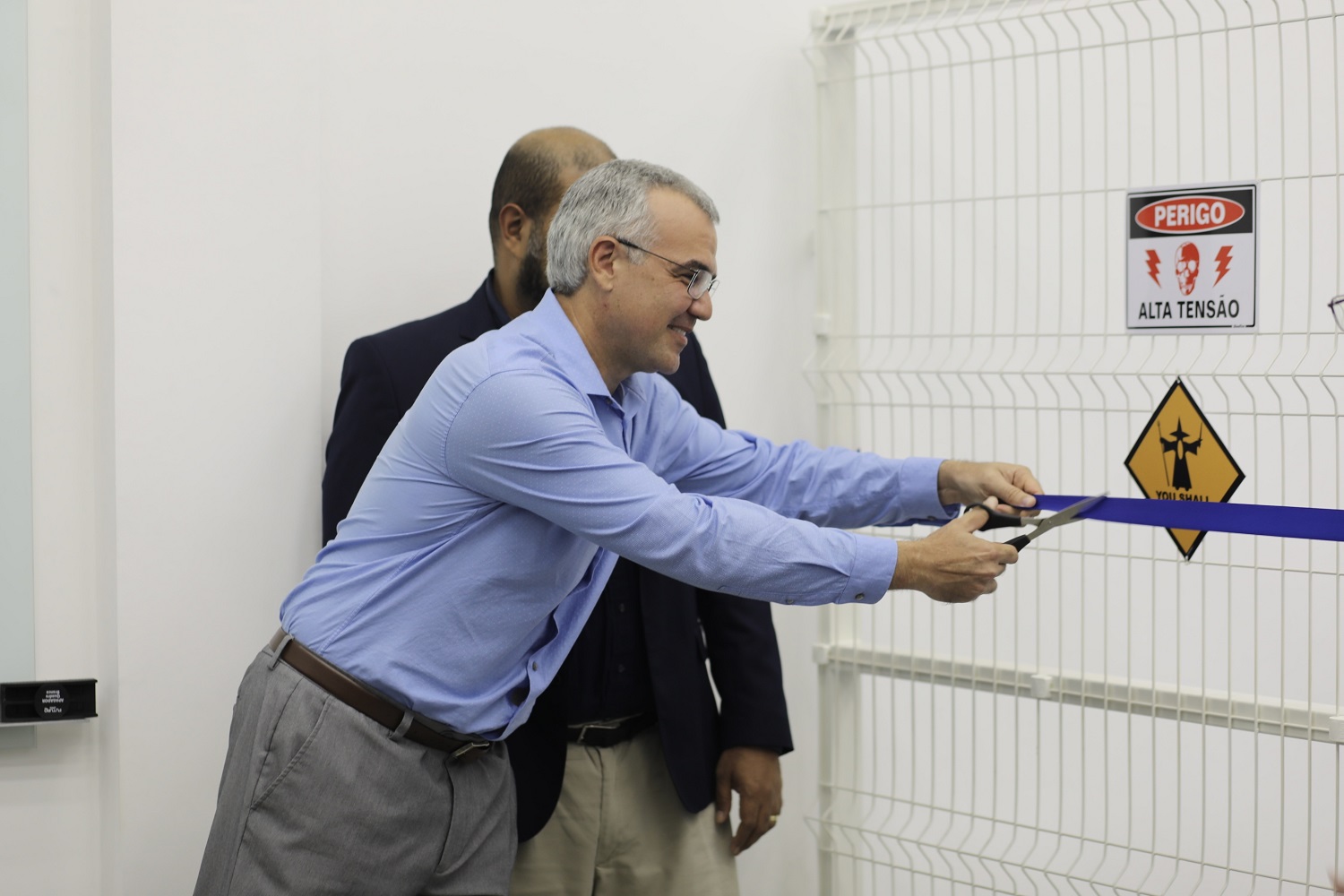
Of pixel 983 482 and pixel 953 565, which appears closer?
pixel 953 565

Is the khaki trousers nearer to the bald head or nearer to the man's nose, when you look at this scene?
the man's nose

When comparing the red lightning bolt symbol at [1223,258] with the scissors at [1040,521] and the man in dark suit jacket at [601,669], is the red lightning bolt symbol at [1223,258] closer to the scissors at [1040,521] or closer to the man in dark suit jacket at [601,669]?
the scissors at [1040,521]

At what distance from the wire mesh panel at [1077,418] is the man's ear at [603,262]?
92 centimetres

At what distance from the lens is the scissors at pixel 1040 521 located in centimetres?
172

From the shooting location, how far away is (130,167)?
193 cm

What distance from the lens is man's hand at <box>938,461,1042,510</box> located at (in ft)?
6.06

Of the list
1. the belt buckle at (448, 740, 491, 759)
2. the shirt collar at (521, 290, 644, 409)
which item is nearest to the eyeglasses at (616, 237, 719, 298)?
the shirt collar at (521, 290, 644, 409)

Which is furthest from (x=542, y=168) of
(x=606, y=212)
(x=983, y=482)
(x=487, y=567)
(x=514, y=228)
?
(x=983, y=482)

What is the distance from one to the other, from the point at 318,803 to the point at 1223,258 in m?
1.59

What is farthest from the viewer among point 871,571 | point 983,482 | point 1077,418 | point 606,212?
point 1077,418

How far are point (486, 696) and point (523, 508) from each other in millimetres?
276

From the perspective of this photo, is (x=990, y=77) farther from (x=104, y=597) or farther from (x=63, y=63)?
(x=104, y=597)

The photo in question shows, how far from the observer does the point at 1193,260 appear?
2051 mm

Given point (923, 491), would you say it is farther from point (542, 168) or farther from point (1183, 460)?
point (542, 168)
